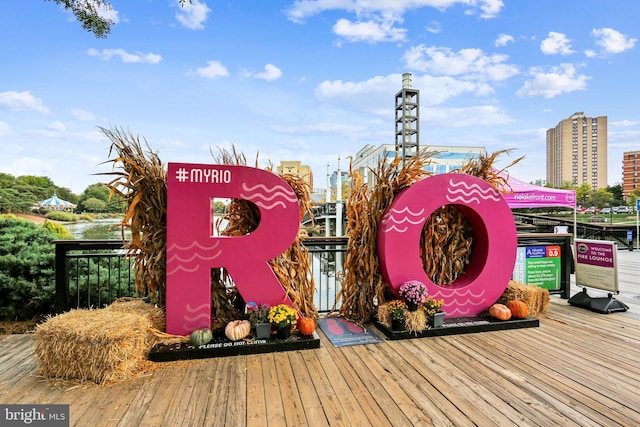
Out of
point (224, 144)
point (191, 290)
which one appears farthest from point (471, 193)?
point (191, 290)

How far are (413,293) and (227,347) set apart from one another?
6.51ft

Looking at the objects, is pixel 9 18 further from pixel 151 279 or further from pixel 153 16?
pixel 151 279

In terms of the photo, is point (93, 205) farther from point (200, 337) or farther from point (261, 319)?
point (261, 319)

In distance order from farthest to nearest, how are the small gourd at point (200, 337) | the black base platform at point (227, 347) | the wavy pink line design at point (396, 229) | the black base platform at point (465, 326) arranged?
the wavy pink line design at point (396, 229)
the black base platform at point (465, 326)
the small gourd at point (200, 337)
the black base platform at point (227, 347)

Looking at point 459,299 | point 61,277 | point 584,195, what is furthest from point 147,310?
point 584,195

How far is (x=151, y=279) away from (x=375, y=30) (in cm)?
813

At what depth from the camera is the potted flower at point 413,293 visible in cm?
327

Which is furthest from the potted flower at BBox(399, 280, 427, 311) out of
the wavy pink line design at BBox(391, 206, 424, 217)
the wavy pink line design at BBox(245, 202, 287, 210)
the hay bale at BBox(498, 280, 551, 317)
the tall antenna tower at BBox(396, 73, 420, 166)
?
the tall antenna tower at BBox(396, 73, 420, 166)

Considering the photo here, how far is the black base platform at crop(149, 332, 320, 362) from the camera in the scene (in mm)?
2629

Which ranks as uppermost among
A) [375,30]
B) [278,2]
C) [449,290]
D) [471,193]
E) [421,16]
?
[421,16]

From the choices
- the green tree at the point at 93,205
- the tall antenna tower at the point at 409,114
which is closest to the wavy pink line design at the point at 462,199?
the green tree at the point at 93,205

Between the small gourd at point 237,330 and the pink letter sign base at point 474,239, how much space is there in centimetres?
166

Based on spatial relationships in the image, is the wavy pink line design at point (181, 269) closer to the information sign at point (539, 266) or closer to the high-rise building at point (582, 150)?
the information sign at point (539, 266)

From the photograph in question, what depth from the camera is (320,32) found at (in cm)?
789
